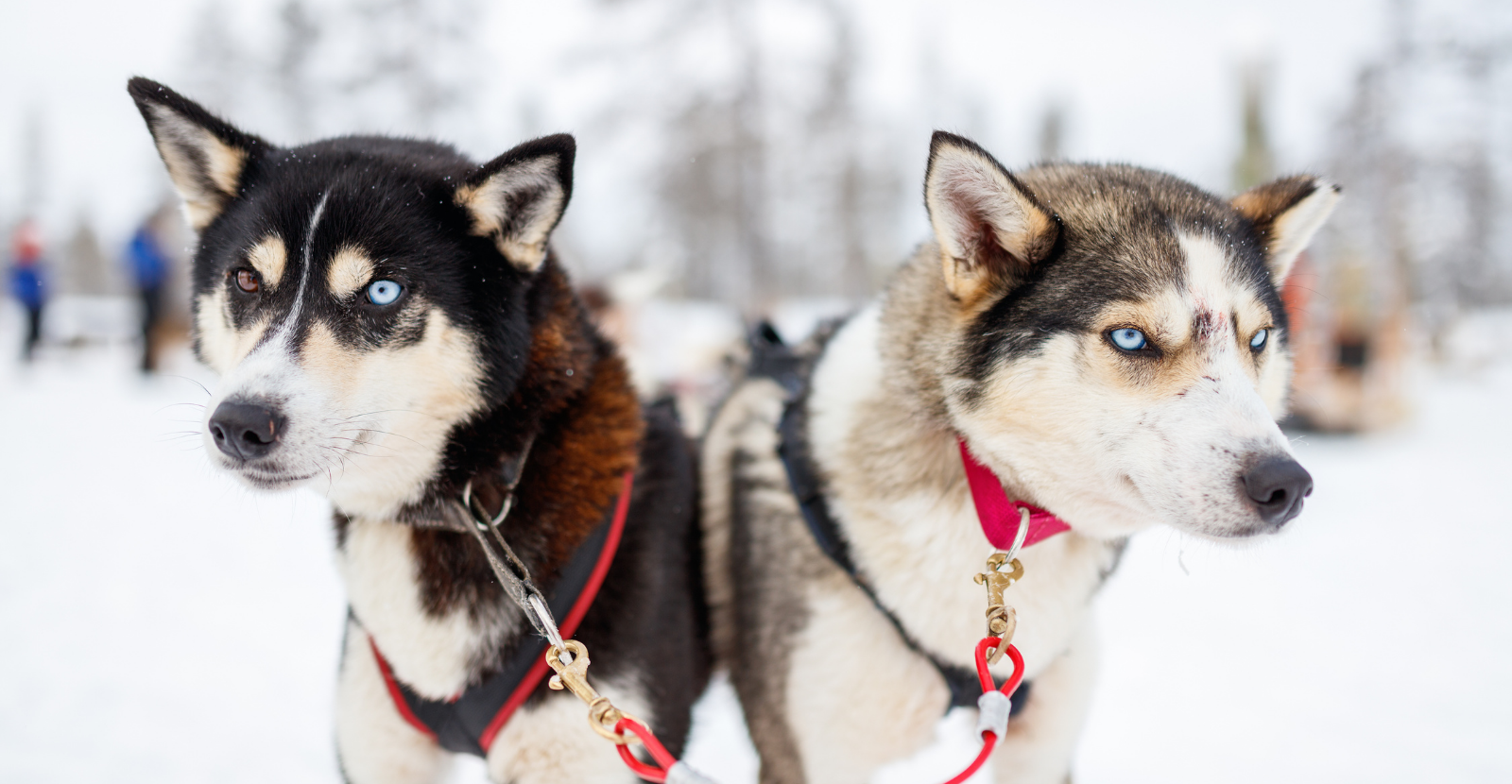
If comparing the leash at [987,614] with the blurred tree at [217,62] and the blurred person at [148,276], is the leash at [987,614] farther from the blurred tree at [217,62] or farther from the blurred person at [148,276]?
the blurred tree at [217,62]

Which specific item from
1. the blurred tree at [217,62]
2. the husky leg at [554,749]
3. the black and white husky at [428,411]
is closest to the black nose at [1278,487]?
the black and white husky at [428,411]

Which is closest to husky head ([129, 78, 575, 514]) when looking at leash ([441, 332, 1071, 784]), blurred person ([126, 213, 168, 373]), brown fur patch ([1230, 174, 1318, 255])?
leash ([441, 332, 1071, 784])

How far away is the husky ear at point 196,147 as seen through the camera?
1792 millimetres

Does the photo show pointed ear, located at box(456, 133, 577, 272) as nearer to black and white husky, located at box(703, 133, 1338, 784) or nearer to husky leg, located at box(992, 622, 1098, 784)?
black and white husky, located at box(703, 133, 1338, 784)

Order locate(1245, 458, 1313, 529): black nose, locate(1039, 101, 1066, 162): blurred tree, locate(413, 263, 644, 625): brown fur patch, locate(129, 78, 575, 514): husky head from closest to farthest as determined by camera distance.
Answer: locate(1245, 458, 1313, 529): black nose, locate(129, 78, 575, 514): husky head, locate(413, 263, 644, 625): brown fur patch, locate(1039, 101, 1066, 162): blurred tree

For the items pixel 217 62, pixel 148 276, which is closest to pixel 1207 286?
pixel 148 276

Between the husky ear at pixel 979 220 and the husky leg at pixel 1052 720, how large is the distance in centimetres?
107

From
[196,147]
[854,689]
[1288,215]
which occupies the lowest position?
[854,689]

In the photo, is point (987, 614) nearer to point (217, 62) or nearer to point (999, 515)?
point (999, 515)

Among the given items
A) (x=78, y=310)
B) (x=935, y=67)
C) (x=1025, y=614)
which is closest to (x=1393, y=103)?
(x=935, y=67)

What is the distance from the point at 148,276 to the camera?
10938 millimetres

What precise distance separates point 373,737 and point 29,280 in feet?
46.7

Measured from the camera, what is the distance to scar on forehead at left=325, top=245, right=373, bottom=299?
5.52ft

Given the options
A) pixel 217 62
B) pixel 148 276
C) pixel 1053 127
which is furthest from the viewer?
pixel 1053 127
